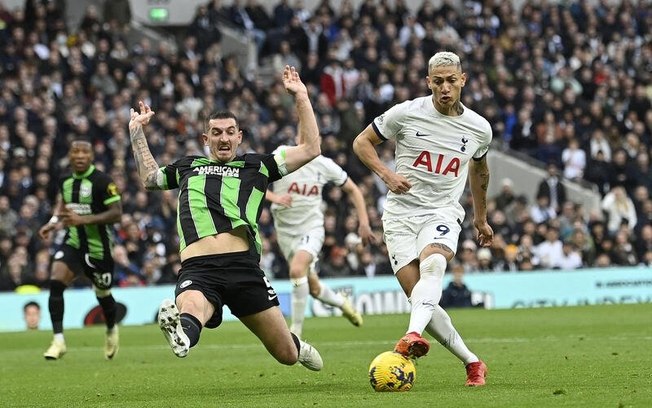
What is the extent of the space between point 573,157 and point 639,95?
3389 mm

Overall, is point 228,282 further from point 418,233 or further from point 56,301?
point 56,301

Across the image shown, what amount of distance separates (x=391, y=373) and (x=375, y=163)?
5.97 feet

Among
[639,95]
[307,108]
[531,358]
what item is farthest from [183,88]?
[307,108]

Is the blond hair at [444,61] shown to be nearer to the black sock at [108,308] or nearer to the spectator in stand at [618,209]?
the black sock at [108,308]

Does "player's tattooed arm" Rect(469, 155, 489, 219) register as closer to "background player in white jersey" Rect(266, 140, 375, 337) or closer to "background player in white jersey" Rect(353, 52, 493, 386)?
"background player in white jersey" Rect(353, 52, 493, 386)

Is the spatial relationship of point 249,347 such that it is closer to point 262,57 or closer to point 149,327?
point 149,327

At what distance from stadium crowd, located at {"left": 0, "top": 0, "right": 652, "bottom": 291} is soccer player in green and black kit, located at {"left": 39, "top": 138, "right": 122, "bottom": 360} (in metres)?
8.14

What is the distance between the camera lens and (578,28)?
124ft

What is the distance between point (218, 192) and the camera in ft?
35.1

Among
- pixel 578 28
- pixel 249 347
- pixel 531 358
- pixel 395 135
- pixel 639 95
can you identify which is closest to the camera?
pixel 395 135

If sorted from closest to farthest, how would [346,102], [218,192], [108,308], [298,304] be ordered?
[218,192], [108,308], [298,304], [346,102]

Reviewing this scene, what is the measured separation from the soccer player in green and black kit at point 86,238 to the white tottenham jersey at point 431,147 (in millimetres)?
5571

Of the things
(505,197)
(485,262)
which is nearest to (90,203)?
(485,262)

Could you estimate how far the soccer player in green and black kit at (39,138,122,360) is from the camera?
16047mm
